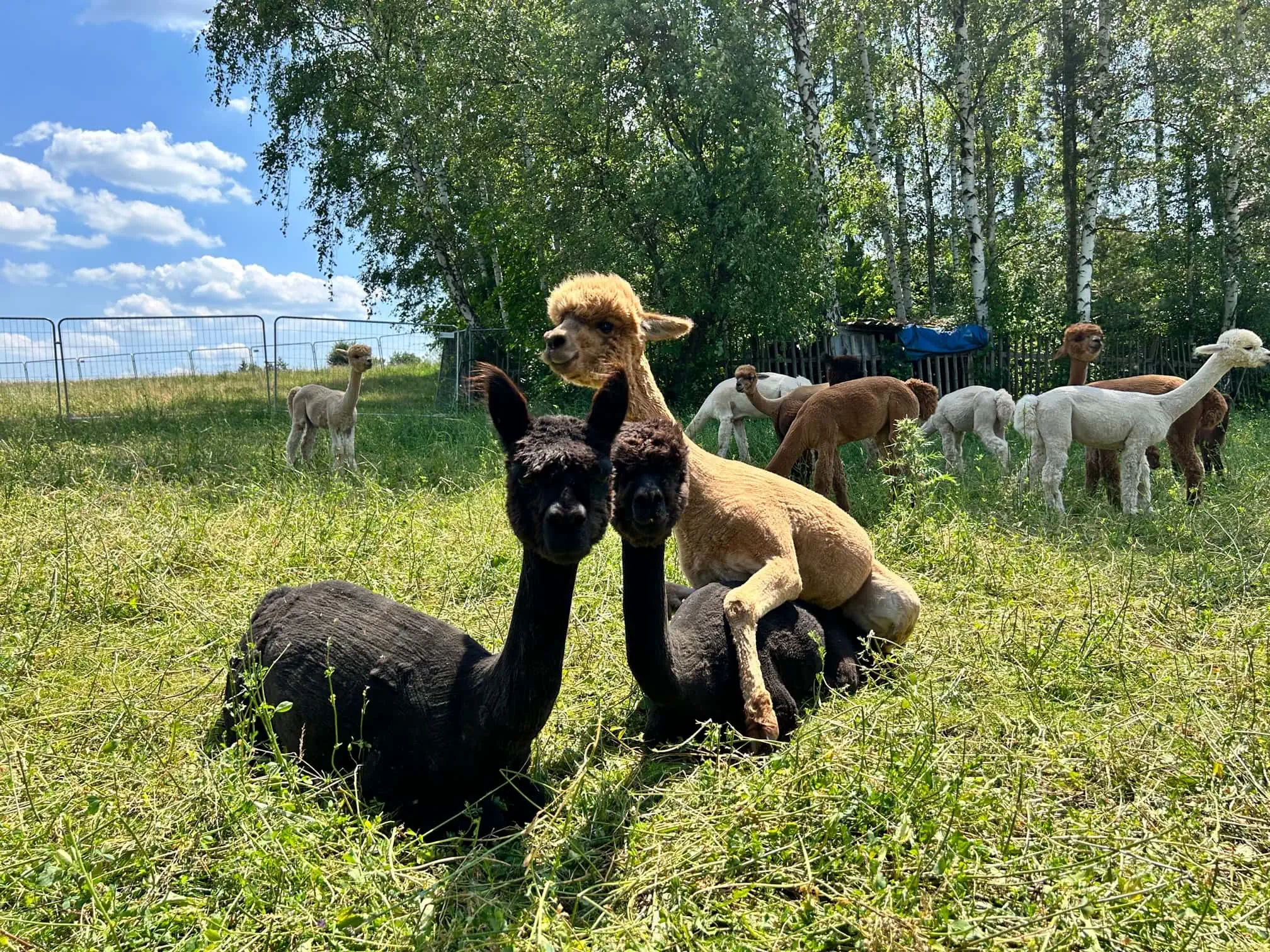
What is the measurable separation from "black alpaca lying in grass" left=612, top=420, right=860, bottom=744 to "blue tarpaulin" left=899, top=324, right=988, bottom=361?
513 inches

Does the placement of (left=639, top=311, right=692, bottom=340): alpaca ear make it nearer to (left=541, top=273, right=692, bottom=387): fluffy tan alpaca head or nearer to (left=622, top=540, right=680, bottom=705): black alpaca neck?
(left=541, top=273, right=692, bottom=387): fluffy tan alpaca head

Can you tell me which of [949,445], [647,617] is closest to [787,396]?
[949,445]

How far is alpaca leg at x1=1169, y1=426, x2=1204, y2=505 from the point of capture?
714cm

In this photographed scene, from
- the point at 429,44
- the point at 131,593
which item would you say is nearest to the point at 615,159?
the point at 429,44

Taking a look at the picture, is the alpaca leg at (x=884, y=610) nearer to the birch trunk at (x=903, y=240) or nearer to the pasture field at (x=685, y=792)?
the pasture field at (x=685, y=792)

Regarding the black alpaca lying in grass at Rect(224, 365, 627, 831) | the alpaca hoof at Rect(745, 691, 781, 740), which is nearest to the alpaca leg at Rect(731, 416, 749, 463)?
the alpaca hoof at Rect(745, 691, 781, 740)

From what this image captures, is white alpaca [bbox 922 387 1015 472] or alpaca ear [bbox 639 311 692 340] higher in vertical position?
alpaca ear [bbox 639 311 692 340]

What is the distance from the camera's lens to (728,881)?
2105mm

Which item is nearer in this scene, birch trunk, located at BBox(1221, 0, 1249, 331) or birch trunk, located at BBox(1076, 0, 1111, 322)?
birch trunk, located at BBox(1076, 0, 1111, 322)

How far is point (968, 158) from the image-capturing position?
1625cm

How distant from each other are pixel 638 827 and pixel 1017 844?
1.10 meters

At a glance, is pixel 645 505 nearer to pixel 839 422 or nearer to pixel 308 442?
pixel 839 422

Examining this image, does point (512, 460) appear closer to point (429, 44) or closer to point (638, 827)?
point (638, 827)

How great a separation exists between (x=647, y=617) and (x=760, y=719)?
0.70m
